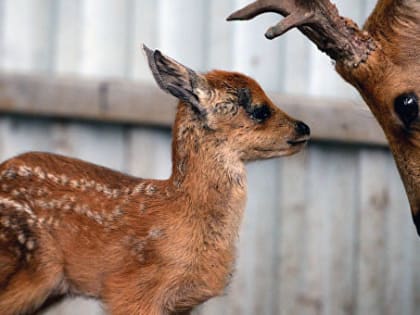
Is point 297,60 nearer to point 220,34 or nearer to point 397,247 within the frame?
point 220,34

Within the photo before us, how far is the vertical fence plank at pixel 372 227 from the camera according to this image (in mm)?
8992

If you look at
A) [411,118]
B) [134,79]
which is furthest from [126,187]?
[134,79]

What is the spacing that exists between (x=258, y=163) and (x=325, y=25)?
7.98 ft

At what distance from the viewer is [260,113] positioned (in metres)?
6.56

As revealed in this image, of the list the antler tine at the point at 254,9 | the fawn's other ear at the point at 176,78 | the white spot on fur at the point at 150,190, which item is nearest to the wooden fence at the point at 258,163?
the white spot on fur at the point at 150,190

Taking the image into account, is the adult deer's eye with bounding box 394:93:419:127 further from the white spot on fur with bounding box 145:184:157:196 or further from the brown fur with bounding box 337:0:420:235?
the white spot on fur with bounding box 145:184:157:196

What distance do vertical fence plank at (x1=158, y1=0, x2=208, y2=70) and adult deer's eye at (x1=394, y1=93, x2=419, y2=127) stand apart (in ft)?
8.03

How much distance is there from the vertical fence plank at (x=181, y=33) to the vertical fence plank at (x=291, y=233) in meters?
0.92

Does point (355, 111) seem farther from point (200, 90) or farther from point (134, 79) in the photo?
point (200, 90)

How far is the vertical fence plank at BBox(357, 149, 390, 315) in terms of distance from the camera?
899cm

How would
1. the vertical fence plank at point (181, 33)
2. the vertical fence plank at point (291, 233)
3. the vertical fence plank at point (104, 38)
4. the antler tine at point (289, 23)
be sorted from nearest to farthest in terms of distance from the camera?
the antler tine at point (289, 23)
the vertical fence plank at point (104, 38)
the vertical fence plank at point (181, 33)
the vertical fence plank at point (291, 233)

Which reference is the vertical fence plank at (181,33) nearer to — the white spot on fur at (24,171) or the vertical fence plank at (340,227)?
the vertical fence plank at (340,227)

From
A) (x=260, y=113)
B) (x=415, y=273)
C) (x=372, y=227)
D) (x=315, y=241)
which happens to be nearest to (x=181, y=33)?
(x=315, y=241)

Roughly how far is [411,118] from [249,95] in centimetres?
80
